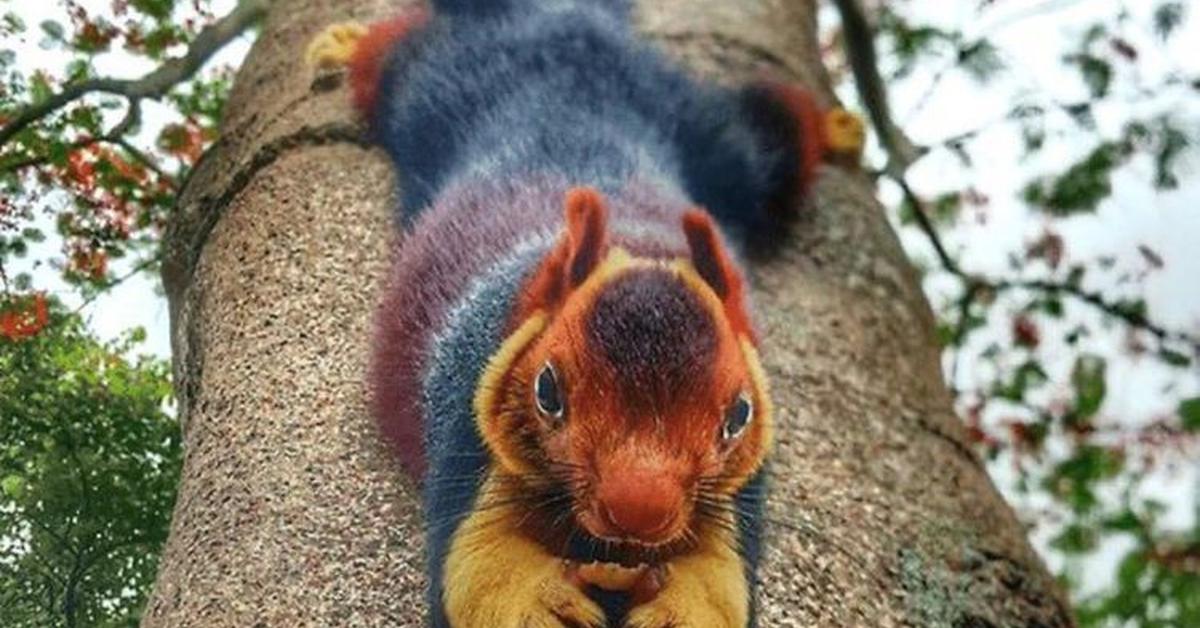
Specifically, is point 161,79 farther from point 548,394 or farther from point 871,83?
point 548,394

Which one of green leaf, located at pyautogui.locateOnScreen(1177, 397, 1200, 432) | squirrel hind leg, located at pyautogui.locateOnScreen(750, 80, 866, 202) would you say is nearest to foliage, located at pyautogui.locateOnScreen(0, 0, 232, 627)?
squirrel hind leg, located at pyautogui.locateOnScreen(750, 80, 866, 202)

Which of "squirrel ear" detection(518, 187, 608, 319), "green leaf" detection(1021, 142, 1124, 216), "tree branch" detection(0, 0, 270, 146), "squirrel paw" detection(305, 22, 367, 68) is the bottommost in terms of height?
"green leaf" detection(1021, 142, 1124, 216)

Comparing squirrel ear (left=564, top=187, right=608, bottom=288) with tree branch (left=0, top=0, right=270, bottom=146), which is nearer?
squirrel ear (left=564, top=187, right=608, bottom=288)

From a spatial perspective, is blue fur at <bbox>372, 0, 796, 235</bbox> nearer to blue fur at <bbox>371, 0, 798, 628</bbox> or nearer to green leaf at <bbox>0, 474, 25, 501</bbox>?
blue fur at <bbox>371, 0, 798, 628</bbox>

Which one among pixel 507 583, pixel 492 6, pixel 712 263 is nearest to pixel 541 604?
pixel 507 583

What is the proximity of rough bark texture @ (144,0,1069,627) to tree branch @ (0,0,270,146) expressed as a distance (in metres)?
0.22

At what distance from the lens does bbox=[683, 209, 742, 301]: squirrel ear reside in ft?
3.09

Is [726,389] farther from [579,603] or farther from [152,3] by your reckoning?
[152,3]

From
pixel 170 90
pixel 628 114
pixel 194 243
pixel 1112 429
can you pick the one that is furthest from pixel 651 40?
pixel 1112 429

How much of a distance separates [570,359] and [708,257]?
0.42 feet

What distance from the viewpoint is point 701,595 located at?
0.90 metres

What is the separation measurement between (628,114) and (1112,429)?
96 centimetres

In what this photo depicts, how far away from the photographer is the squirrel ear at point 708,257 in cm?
94

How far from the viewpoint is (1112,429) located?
1972 millimetres
